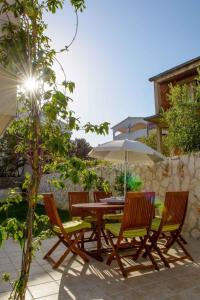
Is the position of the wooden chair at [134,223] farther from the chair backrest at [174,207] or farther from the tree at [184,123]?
the tree at [184,123]

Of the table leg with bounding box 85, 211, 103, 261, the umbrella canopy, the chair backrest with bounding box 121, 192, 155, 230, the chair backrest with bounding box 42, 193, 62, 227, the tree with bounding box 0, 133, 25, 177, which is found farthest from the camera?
the tree with bounding box 0, 133, 25, 177

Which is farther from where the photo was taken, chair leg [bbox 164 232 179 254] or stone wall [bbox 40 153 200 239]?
stone wall [bbox 40 153 200 239]

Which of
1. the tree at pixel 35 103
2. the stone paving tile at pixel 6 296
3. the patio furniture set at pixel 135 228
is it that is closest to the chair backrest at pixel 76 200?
the patio furniture set at pixel 135 228

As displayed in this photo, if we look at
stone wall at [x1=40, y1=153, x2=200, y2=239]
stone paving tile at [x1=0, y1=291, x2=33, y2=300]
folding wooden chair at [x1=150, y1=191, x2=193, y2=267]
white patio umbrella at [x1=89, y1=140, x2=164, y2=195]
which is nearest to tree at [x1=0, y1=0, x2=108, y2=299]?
stone paving tile at [x1=0, y1=291, x2=33, y2=300]

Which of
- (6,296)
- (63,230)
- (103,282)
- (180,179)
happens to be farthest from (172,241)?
(6,296)

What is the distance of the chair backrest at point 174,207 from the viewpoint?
191 inches

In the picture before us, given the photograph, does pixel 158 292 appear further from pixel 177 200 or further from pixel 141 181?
pixel 141 181

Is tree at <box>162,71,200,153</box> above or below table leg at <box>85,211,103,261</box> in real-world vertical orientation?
above

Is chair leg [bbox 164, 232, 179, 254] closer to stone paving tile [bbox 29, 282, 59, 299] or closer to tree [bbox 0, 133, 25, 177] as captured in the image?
stone paving tile [bbox 29, 282, 59, 299]

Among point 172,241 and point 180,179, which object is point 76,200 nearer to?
point 172,241

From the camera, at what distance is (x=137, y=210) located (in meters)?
4.50

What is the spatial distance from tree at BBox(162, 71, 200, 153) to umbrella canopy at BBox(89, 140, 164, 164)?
5.38ft

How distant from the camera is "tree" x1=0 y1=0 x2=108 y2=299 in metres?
2.20

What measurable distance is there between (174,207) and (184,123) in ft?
15.1
